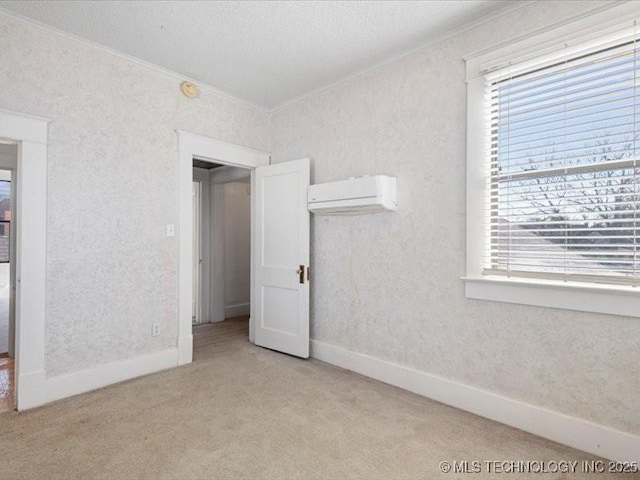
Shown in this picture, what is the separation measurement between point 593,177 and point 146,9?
3.00 m

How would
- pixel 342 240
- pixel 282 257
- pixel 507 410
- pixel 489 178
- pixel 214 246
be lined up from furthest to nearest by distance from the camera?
pixel 214 246
pixel 282 257
pixel 342 240
pixel 489 178
pixel 507 410

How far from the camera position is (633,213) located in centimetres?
188

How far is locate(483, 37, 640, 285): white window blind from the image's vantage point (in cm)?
192

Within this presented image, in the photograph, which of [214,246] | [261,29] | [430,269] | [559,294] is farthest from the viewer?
[214,246]

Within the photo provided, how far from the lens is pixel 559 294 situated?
2094 millimetres

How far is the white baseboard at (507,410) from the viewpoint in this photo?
1924 mm

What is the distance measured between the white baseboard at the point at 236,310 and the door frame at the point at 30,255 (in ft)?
9.85

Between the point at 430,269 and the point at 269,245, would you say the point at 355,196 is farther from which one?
the point at 269,245

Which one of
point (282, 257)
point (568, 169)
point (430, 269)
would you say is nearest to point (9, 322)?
point (282, 257)

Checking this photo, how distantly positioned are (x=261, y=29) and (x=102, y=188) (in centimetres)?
178

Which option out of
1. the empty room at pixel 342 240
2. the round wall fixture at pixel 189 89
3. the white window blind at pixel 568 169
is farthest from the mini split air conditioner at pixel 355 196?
the round wall fixture at pixel 189 89

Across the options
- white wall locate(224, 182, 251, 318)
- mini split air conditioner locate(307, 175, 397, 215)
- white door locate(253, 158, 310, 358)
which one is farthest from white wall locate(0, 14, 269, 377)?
white wall locate(224, 182, 251, 318)

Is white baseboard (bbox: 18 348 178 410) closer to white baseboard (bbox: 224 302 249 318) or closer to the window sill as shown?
white baseboard (bbox: 224 302 249 318)

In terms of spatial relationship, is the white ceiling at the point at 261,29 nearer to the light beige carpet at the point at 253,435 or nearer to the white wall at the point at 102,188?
the white wall at the point at 102,188
